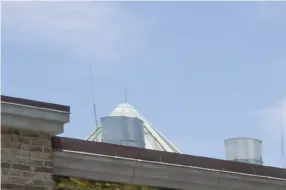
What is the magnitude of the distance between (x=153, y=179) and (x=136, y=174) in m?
0.32

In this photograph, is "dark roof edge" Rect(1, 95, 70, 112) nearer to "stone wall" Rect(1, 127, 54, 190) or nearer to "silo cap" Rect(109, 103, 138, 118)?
"stone wall" Rect(1, 127, 54, 190)

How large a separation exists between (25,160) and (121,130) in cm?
263

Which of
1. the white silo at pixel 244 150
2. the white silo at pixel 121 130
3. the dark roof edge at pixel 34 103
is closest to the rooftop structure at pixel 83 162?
the dark roof edge at pixel 34 103

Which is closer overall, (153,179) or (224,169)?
(153,179)

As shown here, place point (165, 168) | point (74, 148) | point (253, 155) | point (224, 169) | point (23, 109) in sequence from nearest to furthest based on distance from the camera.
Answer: point (23, 109) → point (74, 148) → point (165, 168) → point (224, 169) → point (253, 155)

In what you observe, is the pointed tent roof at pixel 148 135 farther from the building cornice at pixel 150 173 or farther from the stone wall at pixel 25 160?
the stone wall at pixel 25 160

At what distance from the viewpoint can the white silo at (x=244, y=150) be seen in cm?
1314

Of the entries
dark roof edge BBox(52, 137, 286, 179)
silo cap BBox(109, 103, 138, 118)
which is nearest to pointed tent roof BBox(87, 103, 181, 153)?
silo cap BBox(109, 103, 138, 118)

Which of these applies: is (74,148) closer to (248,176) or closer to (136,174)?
(136,174)

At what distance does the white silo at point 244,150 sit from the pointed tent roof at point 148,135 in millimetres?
1213

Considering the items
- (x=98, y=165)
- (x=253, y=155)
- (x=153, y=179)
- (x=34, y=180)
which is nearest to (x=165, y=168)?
(x=153, y=179)

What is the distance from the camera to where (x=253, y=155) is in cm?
1318

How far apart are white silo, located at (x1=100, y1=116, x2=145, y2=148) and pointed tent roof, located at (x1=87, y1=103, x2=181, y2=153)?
101 centimetres

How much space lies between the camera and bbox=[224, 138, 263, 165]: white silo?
13.1 meters
